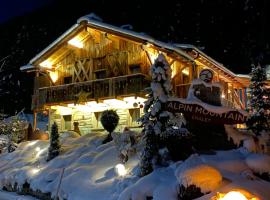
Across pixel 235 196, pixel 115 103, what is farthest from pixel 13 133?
pixel 235 196

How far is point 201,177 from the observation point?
409 inches

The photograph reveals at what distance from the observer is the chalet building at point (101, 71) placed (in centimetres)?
2523

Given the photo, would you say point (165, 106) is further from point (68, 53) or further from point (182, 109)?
point (68, 53)

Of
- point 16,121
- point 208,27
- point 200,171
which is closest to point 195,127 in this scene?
point 200,171

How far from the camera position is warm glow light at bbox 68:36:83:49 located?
2848cm

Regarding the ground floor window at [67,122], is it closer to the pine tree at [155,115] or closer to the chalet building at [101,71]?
the chalet building at [101,71]

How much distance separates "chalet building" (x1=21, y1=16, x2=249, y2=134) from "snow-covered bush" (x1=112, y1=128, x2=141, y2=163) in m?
7.46

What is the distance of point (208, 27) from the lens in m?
48.2

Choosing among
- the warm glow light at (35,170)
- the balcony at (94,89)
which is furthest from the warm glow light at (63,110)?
the warm glow light at (35,170)

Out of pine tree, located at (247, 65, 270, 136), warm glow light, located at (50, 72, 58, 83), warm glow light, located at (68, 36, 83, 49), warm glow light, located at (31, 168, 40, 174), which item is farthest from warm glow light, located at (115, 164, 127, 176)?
warm glow light, located at (50, 72, 58, 83)

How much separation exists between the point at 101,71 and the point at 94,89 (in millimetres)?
2210

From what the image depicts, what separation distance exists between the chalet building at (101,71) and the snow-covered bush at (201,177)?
13745 mm

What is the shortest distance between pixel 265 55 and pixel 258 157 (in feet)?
113

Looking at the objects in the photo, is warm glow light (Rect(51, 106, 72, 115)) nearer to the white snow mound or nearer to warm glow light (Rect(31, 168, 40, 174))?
warm glow light (Rect(31, 168, 40, 174))
